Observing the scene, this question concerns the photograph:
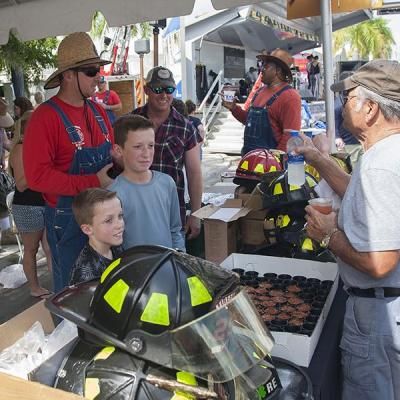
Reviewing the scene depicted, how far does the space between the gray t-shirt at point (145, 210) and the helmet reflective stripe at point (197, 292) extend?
1299 millimetres

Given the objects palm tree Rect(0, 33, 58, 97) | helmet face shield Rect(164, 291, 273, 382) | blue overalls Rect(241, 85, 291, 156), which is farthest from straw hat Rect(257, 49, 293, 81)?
helmet face shield Rect(164, 291, 273, 382)

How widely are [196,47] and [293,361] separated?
1943 cm

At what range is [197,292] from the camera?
1141 millimetres

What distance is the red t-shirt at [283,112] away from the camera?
4.04 metres

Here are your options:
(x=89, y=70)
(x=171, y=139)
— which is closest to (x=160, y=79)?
(x=171, y=139)

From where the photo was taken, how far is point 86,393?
1084mm

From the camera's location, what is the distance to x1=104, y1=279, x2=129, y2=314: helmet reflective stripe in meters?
1.11

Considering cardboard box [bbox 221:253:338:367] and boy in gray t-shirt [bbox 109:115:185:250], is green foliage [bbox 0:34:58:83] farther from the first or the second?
cardboard box [bbox 221:253:338:367]

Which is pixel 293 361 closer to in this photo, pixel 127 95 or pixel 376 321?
pixel 376 321

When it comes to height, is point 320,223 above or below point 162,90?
below

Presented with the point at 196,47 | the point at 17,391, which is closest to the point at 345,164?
the point at 17,391

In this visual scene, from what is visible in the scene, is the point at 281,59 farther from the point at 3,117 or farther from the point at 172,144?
the point at 3,117

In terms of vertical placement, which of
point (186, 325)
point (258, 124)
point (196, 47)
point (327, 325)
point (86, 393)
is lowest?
point (327, 325)

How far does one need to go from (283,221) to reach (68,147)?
117 cm
